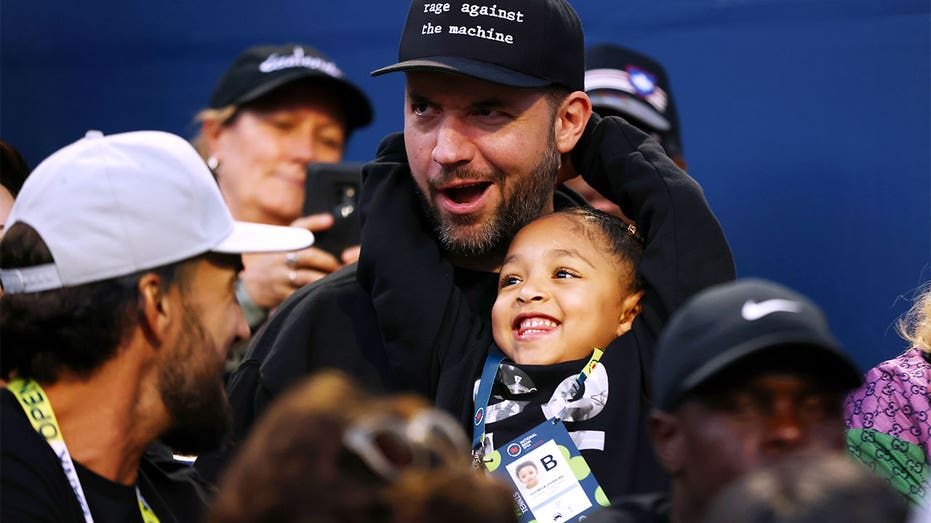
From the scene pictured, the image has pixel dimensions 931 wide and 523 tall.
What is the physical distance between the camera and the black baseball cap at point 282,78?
179 inches

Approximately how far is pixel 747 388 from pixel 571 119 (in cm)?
152

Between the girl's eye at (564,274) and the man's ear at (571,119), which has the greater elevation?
the man's ear at (571,119)

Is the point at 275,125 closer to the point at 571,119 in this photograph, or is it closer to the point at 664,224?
the point at 571,119

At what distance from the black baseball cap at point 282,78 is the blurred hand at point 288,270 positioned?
24.4 inches

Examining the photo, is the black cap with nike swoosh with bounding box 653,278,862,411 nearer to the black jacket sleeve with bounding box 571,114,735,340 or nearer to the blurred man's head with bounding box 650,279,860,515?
the blurred man's head with bounding box 650,279,860,515

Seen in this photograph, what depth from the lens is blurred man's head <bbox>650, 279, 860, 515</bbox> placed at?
170 centimetres

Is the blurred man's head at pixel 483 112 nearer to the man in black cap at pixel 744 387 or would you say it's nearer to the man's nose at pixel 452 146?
the man's nose at pixel 452 146

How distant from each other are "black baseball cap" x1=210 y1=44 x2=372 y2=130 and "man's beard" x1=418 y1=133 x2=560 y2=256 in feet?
5.40

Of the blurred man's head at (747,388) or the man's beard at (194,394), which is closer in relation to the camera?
the blurred man's head at (747,388)

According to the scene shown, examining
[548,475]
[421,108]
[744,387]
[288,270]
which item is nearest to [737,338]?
[744,387]

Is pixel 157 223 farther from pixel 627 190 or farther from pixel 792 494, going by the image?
pixel 792 494

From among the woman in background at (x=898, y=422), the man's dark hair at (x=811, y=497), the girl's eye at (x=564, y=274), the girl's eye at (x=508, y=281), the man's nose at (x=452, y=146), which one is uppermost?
the man's dark hair at (x=811, y=497)

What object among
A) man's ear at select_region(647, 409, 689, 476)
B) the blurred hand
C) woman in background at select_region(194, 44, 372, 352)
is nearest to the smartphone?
the blurred hand

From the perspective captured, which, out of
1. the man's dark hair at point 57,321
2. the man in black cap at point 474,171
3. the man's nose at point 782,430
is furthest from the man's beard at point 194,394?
the man's nose at point 782,430
